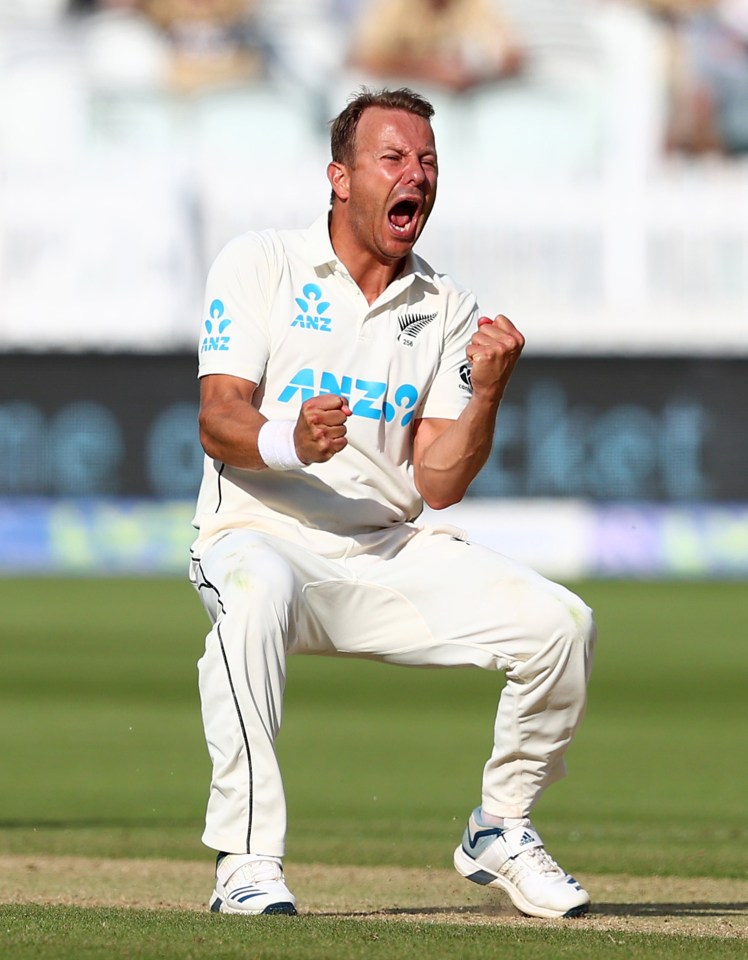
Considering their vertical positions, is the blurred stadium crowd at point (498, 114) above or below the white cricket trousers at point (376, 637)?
above

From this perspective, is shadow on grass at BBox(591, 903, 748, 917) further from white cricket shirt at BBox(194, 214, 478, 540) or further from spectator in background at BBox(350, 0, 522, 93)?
spectator in background at BBox(350, 0, 522, 93)

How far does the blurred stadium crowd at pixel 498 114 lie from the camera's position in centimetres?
3003

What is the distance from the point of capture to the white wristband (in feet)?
15.4

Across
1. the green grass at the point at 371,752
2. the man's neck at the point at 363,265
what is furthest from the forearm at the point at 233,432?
the green grass at the point at 371,752

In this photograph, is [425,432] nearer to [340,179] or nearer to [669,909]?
[340,179]

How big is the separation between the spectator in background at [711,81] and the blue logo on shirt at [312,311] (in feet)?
97.8

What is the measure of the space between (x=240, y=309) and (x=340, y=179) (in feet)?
1.51

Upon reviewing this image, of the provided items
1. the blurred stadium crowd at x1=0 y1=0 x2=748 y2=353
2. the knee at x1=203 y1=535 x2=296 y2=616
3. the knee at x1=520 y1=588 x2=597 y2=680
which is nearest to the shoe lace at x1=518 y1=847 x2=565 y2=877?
the knee at x1=520 y1=588 x2=597 y2=680

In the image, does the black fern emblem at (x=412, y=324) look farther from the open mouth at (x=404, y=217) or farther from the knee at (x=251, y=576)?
the knee at (x=251, y=576)

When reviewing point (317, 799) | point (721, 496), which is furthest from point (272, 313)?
point (721, 496)

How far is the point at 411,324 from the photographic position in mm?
5262

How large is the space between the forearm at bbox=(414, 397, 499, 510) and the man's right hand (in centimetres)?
56

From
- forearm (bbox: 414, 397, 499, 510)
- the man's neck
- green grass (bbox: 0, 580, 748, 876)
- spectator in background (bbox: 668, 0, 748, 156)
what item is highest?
spectator in background (bbox: 668, 0, 748, 156)

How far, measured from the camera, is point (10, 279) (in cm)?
2914
